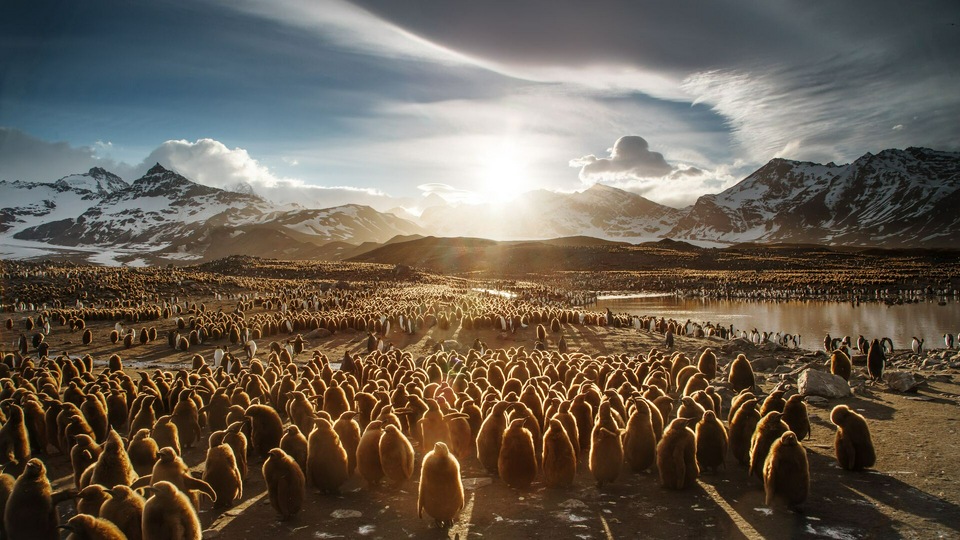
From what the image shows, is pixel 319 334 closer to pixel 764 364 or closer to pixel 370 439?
pixel 764 364

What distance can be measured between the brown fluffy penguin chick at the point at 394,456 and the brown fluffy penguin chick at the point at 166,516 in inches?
109

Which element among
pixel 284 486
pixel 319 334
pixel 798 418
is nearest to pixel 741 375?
pixel 798 418

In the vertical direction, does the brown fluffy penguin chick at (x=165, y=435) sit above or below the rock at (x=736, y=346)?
above

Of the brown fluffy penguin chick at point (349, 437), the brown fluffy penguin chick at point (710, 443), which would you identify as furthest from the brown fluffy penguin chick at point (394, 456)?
the brown fluffy penguin chick at point (710, 443)

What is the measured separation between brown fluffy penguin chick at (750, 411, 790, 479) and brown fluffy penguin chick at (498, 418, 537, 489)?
3240 mm

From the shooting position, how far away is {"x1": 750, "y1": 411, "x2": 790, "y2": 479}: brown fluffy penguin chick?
7.71 metres

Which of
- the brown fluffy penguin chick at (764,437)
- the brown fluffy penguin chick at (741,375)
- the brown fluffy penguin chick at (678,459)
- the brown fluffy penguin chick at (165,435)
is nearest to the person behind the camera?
the brown fluffy penguin chick at (678,459)

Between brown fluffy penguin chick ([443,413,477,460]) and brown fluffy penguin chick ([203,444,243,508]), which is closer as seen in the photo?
brown fluffy penguin chick ([203,444,243,508])

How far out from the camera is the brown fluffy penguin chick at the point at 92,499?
224 inches

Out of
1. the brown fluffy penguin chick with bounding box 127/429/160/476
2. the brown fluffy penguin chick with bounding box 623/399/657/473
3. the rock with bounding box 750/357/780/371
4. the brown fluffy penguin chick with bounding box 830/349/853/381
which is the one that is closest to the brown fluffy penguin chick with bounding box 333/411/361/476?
the brown fluffy penguin chick with bounding box 127/429/160/476

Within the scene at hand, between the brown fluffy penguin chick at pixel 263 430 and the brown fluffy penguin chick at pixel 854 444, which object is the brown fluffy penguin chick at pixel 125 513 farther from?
the brown fluffy penguin chick at pixel 854 444

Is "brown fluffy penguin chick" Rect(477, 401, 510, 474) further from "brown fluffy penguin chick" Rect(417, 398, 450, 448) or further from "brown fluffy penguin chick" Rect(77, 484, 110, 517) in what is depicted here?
"brown fluffy penguin chick" Rect(77, 484, 110, 517)

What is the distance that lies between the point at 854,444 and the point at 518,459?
5.10 metres

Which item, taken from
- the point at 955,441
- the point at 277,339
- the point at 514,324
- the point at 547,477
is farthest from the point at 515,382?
the point at 277,339
